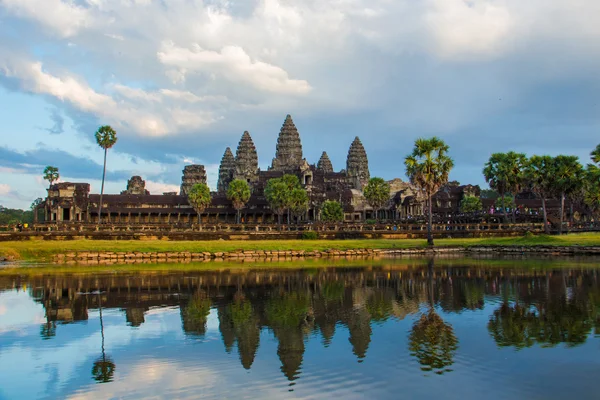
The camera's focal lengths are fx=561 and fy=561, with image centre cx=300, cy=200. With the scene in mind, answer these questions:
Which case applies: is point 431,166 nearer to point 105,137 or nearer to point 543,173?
point 543,173

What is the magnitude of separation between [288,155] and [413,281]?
124499mm

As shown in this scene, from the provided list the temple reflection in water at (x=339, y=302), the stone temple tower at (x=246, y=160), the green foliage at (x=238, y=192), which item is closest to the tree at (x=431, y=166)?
the temple reflection in water at (x=339, y=302)

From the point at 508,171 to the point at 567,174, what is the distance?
7632mm

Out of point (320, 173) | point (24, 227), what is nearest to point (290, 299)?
point (24, 227)

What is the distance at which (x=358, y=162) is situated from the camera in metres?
167

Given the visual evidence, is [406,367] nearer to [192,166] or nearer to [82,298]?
[82,298]

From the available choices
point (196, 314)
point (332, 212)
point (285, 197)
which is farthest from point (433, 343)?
point (332, 212)

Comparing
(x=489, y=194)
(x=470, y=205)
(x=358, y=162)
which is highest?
(x=358, y=162)

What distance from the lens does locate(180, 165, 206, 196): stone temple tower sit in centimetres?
14788

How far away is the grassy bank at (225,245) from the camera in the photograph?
177ft

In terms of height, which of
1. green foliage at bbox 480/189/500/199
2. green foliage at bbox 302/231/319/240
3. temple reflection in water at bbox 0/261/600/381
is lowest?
temple reflection in water at bbox 0/261/600/381

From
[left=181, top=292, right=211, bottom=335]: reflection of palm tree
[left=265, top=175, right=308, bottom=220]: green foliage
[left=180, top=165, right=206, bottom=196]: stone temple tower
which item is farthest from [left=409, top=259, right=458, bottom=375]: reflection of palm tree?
[left=180, top=165, right=206, bottom=196]: stone temple tower

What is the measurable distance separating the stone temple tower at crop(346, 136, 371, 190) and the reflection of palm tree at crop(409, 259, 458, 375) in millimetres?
141966

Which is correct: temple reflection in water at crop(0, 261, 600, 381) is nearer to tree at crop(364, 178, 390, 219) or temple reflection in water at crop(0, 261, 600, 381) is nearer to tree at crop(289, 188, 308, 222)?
tree at crop(289, 188, 308, 222)
